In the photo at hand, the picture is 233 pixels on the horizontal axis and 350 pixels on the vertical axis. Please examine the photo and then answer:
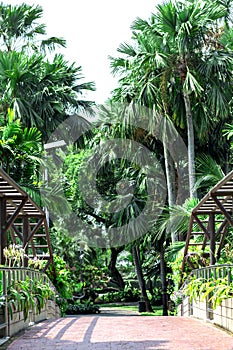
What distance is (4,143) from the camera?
19.1 metres

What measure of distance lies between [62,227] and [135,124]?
1108 cm

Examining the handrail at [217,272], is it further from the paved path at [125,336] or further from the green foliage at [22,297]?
the green foliage at [22,297]

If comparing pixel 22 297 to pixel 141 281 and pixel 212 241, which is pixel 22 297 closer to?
pixel 212 241

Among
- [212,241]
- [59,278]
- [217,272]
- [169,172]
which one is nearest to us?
[217,272]

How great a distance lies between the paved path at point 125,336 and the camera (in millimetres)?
9094

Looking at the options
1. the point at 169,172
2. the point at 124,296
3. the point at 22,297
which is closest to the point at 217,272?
the point at 22,297

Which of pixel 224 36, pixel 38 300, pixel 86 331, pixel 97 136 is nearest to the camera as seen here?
pixel 86 331

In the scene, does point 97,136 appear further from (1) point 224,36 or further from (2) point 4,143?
(2) point 4,143

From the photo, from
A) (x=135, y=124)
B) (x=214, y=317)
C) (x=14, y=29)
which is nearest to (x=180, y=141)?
(x=135, y=124)

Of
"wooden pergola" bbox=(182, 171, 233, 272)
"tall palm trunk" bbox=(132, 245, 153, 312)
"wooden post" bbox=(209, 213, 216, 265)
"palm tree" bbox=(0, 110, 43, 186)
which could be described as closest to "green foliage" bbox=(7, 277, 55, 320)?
"wooden pergola" bbox=(182, 171, 233, 272)

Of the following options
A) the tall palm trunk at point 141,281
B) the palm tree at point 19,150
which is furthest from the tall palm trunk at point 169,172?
the tall palm trunk at point 141,281

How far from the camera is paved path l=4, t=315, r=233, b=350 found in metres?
9.09

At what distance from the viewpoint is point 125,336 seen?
33.9 ft

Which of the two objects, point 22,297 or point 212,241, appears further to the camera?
point 212,241
